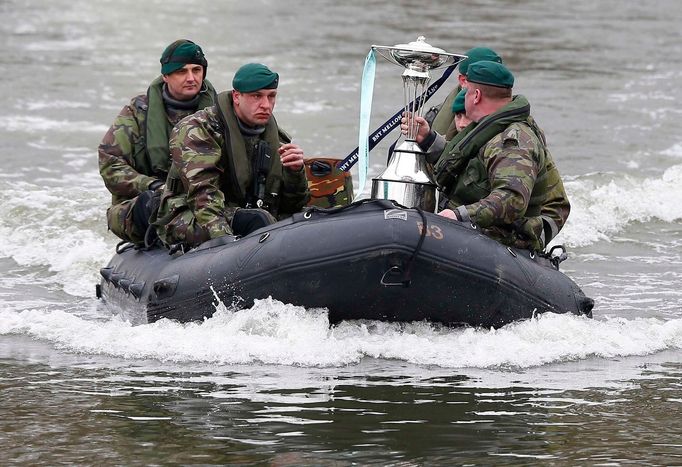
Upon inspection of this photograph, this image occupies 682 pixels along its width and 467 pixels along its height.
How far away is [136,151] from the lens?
30.9 feet

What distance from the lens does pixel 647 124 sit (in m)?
18.8

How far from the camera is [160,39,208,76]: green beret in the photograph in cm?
904

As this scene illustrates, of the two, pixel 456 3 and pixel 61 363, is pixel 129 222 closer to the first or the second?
pixel 61 363

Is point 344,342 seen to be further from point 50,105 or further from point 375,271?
point 50,105

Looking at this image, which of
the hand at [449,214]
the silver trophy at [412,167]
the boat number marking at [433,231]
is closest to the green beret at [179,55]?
the silver trophy at [412,167]

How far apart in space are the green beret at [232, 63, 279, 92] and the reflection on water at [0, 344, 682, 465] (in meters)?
1.65

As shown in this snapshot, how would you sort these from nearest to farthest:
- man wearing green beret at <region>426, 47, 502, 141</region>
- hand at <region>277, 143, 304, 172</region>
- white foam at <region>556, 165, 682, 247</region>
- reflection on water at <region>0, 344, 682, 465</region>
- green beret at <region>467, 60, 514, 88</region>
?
1. reflection on water at <region>0, 344, 682, 465</region>
2. green beret at <region>467, 60, 514, 88</region>
3. hand at <region>277, 143, 304, 172</region>
4. man wearing green beret at <region>426, 47, 502, 141</region>
5. white foam at <region>556, 165, 682, 247</region>

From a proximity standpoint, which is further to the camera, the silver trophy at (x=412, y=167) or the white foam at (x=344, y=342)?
the silver trophy at (x=412, y=167)

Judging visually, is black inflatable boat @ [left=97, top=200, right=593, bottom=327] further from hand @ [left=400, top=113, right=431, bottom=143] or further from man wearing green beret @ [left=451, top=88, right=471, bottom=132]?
man wearing green beret @ [left=451, top=88, right=471, bottom=132]

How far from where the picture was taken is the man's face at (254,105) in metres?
8.28

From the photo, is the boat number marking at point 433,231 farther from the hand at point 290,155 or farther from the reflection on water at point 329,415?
the hand at point 290,155

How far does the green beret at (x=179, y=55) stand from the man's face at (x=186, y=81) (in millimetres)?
32

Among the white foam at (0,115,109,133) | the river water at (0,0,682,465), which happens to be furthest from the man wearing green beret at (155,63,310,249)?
the white foam at (0,115,109,133)

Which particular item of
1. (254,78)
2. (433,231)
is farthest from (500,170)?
(254,78)
